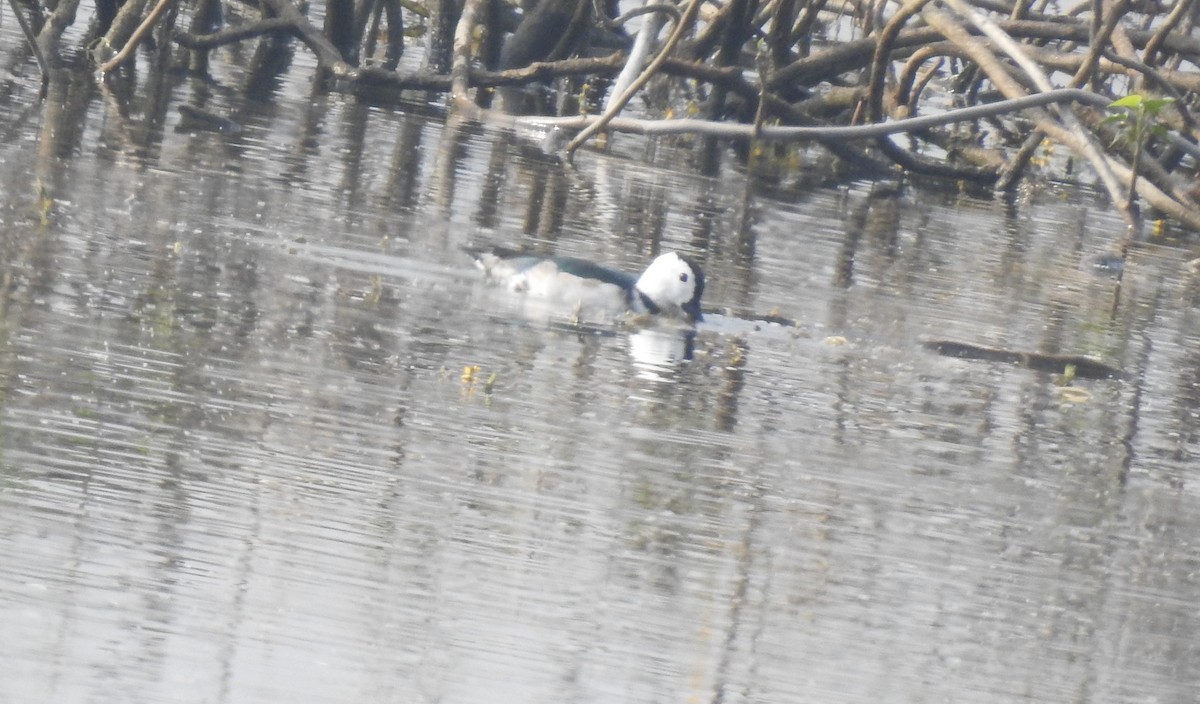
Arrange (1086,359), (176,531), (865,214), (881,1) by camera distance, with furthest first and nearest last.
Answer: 1. (881,1)
2. (865,214)
3. (1086,359)
4. (176,531)

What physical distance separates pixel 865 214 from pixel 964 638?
8556mm

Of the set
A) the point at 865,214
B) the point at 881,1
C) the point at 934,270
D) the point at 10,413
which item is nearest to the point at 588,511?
the point at 10,413

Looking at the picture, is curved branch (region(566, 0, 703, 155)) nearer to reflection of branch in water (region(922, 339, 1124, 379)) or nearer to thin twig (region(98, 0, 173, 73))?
→ thin twig (region(98, 0, 173, 73))

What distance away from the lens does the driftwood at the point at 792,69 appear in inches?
532

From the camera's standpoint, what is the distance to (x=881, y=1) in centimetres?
1692

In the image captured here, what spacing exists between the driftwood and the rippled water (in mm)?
2385

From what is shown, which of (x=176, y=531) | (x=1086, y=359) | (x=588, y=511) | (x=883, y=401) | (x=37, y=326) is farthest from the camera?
(x=1086, y=359)

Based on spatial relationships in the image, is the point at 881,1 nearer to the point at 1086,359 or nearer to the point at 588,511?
the point at 1086,359

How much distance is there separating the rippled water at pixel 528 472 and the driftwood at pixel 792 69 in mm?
2385

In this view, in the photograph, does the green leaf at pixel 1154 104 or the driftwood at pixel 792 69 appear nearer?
the green leaf at pixel 1154 104

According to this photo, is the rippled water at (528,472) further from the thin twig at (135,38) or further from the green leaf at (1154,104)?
the thin twig at (135,38)

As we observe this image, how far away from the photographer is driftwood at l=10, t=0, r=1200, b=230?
13523mm

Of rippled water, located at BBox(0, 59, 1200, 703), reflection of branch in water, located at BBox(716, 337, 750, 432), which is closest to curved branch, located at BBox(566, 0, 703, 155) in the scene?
rippled water, located at BBox(0, 59, 1200, 703)

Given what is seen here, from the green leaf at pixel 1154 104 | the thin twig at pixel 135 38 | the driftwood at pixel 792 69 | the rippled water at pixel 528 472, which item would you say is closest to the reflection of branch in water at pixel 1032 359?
the rippled water at pixel 528 472
